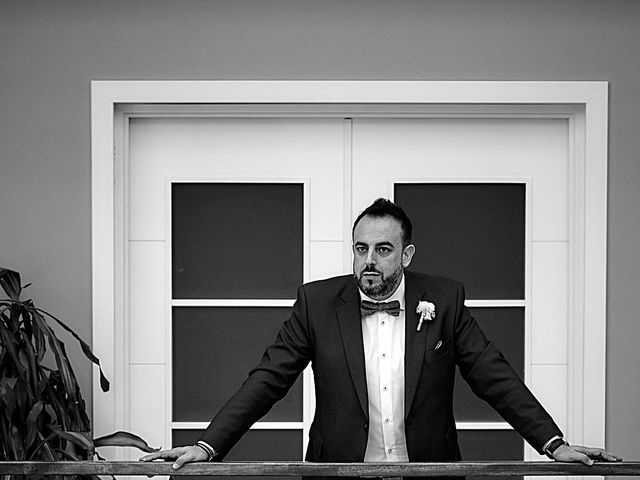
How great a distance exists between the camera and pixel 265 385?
2.83 meters

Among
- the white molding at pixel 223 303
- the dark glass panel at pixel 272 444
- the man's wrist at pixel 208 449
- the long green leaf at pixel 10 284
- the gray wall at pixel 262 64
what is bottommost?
the dark glass panel at pixel 272 444

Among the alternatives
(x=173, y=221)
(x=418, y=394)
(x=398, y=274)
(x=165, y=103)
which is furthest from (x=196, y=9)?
(x=418, y=394)

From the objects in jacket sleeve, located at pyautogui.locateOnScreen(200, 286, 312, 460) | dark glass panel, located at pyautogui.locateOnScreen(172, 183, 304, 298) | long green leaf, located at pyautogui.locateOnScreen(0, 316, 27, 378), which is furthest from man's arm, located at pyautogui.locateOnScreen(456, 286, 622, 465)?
long green leaf, located at pyautogui.locateOnScreen(0, 316, 27, 378)

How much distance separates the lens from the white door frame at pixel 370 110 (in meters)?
3.62

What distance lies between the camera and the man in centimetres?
281

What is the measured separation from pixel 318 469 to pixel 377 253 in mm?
724

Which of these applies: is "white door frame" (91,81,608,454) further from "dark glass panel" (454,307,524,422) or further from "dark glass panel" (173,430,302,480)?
"dark glass panel" (173,430,302,480)

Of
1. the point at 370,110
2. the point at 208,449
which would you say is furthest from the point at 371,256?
the point at 370,110

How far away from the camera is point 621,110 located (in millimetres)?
3654

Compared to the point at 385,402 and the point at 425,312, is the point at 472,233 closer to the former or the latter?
the point at 425,312

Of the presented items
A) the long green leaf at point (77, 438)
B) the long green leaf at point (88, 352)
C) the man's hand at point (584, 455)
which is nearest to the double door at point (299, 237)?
the long green leaf at point (88, 352)

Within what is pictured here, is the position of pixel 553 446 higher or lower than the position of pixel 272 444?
higher

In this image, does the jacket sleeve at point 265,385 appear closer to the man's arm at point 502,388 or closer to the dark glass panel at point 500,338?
the man's arm at point 502,388

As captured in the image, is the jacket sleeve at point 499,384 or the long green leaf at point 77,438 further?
the long green leaf at point 77,438
